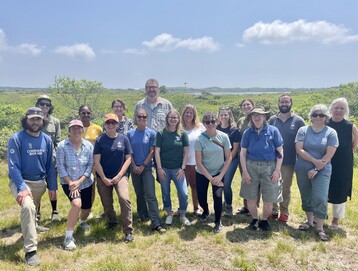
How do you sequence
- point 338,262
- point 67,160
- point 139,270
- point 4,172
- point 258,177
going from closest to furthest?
point 139,270 < point 338,262 < point 67,160 < point 258,177 < point 4,172

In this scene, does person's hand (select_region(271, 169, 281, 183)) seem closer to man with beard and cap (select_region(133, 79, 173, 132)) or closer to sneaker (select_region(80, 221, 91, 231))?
man with beard and cap (select_region(133, 79, 173, 132))

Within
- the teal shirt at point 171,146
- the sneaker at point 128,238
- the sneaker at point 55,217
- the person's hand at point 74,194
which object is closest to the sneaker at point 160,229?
the sneaker at point 128,238

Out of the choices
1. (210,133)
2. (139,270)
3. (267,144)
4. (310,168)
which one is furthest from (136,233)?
(310,168)

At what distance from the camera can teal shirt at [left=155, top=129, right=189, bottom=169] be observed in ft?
18.5

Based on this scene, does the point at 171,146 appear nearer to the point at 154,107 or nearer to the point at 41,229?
the point at 154,107

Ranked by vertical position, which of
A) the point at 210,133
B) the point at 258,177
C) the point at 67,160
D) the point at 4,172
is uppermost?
the point at 210,133

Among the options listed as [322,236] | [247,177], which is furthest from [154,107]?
[322,236]

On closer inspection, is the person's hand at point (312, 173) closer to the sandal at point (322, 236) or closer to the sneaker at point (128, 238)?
the sandal at point (322, 236)

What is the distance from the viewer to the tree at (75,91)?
49000 mm

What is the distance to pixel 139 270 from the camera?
4.34 meters

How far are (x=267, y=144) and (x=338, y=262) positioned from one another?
2076 mm

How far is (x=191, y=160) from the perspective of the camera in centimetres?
610

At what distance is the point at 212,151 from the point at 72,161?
2417 mm

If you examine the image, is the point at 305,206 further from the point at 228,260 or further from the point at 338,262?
the point at 228,260
